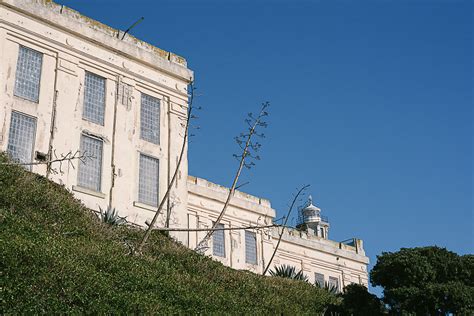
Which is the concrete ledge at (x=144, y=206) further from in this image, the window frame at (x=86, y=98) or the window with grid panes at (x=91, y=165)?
the window frame at (x=86, y=98)

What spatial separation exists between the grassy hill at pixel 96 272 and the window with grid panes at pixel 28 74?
3091 millimetres

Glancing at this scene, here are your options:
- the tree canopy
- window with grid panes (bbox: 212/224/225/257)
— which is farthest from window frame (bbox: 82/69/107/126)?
the tree canopy

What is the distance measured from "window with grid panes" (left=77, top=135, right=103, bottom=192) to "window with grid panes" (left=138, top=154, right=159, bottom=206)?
1637 millimetres

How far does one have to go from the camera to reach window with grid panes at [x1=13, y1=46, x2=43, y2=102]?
23.7 metres

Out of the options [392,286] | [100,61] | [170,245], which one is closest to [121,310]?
[170,245]

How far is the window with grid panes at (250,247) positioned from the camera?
107 ft

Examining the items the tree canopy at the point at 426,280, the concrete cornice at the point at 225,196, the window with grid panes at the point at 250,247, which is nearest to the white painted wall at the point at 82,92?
the concrete cornice at the point at 225,196

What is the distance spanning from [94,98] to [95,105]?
26 centimetres

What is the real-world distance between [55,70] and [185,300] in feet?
36.5

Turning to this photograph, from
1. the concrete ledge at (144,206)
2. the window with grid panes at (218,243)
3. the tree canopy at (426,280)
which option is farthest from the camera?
the window with grid panes at (218,243)

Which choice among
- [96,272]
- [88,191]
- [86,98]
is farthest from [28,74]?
[96,272]

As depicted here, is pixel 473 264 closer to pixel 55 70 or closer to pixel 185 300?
pixel 185 300

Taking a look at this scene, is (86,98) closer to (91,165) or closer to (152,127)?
(91,165)

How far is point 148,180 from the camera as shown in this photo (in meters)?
25.8
